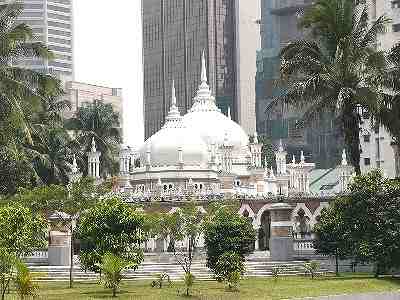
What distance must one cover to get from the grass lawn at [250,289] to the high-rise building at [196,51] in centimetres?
12933

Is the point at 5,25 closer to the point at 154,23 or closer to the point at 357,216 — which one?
the point at 357,216

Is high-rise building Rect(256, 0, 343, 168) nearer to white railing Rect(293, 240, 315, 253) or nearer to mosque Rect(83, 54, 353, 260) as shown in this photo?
mosque Rect(83, 54, 353, 260)

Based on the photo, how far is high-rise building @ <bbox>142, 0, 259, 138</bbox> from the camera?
548ft

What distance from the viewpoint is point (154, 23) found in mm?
173750

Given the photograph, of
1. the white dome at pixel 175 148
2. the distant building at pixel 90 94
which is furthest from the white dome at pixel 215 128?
the distant building at pixel 90 94

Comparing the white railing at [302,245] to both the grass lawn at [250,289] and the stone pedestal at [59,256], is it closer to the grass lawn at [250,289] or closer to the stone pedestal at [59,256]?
the grass lawn at [250,289]

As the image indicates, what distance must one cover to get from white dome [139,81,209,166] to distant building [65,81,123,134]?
97194 millimetres

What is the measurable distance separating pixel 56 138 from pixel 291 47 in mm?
33428

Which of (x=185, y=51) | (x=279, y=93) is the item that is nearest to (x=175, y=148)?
(x=279, y=93)

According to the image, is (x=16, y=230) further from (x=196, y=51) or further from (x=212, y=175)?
(x=196, y=51)

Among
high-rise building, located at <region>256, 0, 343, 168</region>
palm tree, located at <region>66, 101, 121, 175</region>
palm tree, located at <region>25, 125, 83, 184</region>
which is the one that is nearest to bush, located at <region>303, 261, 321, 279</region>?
palm tree, located at <region>25, 125, 83, 184</region>

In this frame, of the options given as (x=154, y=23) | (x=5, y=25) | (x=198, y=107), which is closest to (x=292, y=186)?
(x=198, y=107)

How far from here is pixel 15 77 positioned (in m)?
38.3

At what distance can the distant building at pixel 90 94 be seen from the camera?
178 meters
